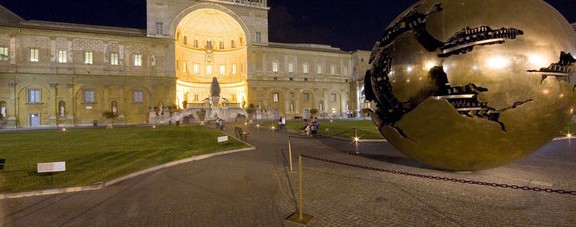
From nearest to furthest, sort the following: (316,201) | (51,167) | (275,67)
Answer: (316,201) → (51,167) → (275,67)

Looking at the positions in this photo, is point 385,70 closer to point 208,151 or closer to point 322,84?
point 208,151

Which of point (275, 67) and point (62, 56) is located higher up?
point (275, 67)

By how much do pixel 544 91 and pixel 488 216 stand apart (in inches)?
97.5

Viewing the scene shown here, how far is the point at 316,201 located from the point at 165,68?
165 ft

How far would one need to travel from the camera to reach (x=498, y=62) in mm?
5176

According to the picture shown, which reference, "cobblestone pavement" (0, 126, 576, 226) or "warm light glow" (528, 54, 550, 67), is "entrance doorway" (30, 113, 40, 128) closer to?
"cobblestone pavement" (0, 126, 576, 226)

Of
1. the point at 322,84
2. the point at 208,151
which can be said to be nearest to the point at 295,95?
the point at 322,84

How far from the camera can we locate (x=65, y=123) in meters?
44.2

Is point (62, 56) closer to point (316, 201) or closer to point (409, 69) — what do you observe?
point (316, 201)

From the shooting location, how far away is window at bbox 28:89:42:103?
43.3 m

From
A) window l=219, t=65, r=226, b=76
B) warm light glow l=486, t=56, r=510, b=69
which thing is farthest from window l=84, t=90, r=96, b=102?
warm light glow l=486, t=56, r=510, b=69

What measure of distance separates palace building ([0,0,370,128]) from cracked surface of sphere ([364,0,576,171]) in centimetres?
4661

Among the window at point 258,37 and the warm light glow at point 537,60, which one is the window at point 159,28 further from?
the warm light glow at point 537,60

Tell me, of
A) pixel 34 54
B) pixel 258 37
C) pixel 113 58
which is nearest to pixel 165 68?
pixel 113 58
